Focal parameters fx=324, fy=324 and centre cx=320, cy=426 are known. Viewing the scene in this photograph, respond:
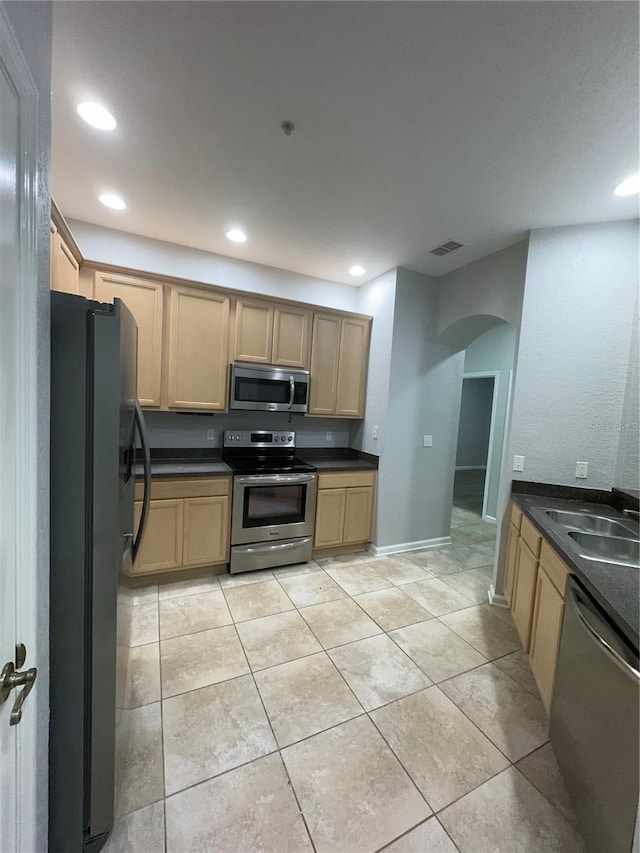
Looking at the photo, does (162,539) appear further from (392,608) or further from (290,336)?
(290,336)

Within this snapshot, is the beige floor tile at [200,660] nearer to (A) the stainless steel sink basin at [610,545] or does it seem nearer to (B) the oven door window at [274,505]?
(B) the oven door window at [274,505]

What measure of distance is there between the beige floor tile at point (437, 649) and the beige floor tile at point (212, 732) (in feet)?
3.18

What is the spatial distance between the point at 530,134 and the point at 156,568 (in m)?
3.57

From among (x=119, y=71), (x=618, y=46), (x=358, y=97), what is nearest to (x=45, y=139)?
(x=119, y=71)

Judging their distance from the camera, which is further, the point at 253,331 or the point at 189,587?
the point at 253,331

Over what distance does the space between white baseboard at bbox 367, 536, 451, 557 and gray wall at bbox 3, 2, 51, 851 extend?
285cm

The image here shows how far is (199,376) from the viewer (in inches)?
113

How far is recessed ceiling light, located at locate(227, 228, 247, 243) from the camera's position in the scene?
2.67 metres

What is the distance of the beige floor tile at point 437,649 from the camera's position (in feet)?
6.31

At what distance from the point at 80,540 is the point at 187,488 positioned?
5.68ft

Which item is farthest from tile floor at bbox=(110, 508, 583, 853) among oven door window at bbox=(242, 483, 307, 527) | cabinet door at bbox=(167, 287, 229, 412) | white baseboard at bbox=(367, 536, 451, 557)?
cabinet door at bbox=(167, 287, 229, 412)

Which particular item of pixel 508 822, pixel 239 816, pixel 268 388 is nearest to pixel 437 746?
pixel 508 822

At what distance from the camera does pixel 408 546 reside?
3533mm

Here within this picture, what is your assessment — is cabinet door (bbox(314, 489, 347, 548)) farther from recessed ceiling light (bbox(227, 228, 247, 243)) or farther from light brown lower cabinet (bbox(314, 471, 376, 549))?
recessed ceiling light (bbox(227, 228, 247, 243))
